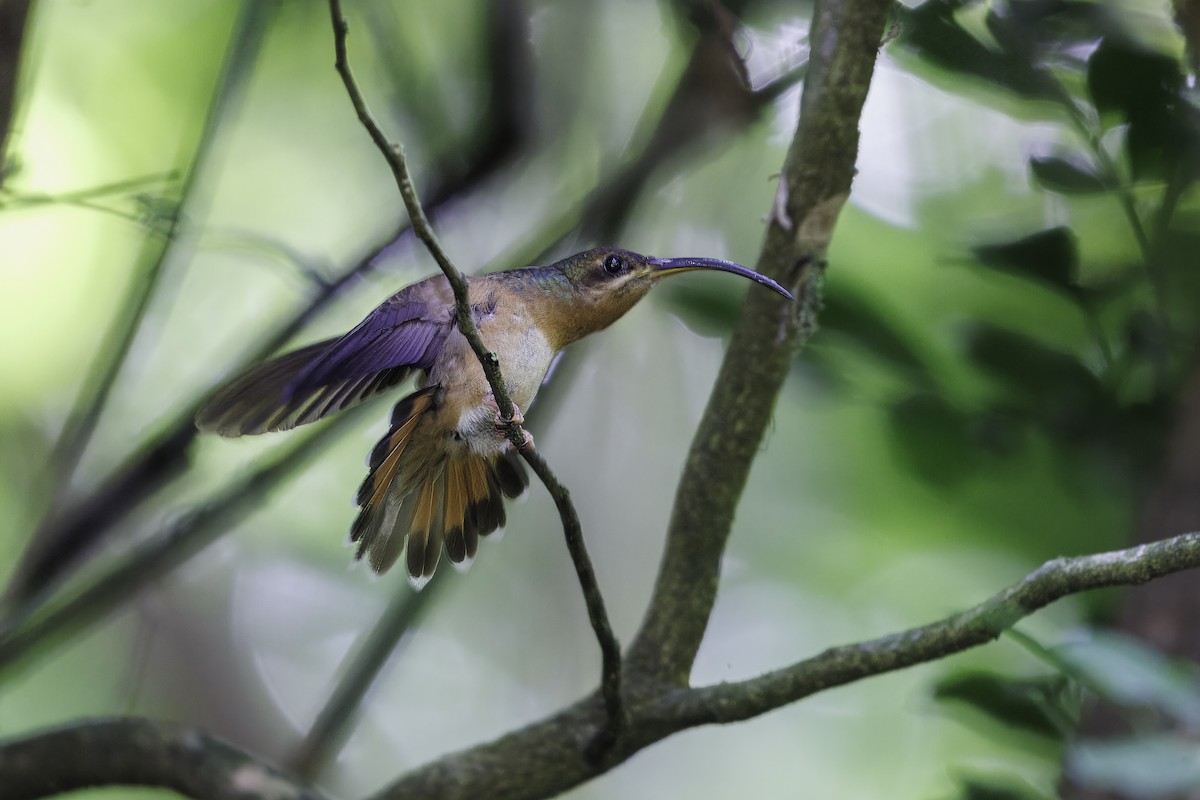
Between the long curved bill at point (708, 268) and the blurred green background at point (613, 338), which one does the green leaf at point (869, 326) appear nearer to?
the blurred green background at point (613, 338)

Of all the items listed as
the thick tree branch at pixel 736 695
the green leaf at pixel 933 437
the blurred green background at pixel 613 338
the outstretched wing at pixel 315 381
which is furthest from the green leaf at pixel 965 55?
the outstretched wing at pixel 315 381

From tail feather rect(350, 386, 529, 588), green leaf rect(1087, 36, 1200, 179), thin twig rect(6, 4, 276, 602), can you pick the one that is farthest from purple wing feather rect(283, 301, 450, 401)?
green leaf rect(1087, 36, 1200, 179)

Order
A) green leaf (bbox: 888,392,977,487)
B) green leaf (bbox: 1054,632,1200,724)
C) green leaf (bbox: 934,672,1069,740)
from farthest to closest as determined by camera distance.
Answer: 1. green leaf (bbox: 888,392,977,487)
2. green leaf (bbox: 934,672,1069,740)
3. green leaf (bbox: 1054,632,1200,724)

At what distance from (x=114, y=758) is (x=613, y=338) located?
2709mm

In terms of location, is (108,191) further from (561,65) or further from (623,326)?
(623,326)

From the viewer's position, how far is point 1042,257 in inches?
93.9

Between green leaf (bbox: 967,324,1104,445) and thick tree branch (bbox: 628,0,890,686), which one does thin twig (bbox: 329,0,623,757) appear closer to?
thick tree branch (bbox: 628,0,890,686)

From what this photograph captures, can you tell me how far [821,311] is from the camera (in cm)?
266

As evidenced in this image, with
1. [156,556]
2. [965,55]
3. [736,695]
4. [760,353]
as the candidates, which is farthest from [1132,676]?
[156,556]

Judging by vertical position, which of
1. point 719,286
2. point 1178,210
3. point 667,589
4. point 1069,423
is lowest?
point 667,589

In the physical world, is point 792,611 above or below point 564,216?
below

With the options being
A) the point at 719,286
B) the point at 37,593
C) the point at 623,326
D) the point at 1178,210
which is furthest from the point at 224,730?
the point at 1178,210

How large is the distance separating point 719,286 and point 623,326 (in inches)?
66.8

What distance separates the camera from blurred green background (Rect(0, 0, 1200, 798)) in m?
2.54
